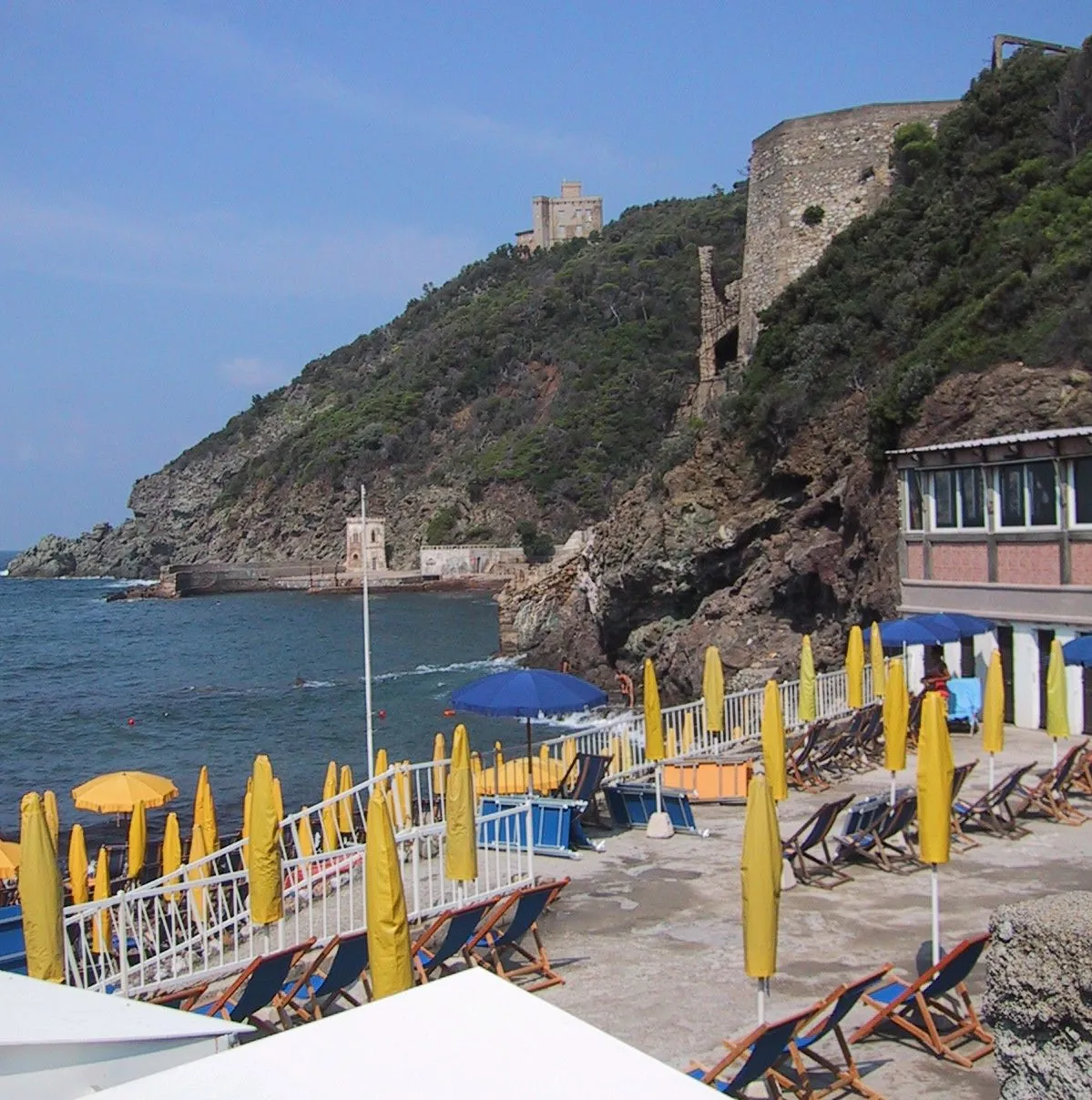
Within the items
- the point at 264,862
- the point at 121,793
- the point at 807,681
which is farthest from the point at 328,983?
the point at 807,681

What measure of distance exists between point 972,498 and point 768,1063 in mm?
16633

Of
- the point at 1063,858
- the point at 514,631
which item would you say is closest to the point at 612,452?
the point at 514,631

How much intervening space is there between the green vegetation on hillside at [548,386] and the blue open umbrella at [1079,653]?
8333 centimetres

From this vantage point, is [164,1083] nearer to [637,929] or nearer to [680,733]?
[637,929]

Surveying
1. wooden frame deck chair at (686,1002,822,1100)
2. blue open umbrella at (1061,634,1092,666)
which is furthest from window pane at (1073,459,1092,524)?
wooden frame deck chair at (686,1002,822,1100)

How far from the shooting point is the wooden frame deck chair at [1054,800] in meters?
13.8

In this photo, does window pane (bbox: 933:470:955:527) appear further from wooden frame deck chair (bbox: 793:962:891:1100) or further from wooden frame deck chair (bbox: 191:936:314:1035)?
wooden frame deck chair (bbox: 191:936:314:1035)

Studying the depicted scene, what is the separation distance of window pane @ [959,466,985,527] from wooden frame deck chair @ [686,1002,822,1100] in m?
16.0

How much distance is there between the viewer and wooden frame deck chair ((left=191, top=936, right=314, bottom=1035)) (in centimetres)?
821

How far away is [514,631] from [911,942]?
50803 millimetres

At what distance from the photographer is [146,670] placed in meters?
65.2

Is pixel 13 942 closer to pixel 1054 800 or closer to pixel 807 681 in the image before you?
pixel 807 681

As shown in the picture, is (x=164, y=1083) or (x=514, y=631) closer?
(x=164, y=1083)

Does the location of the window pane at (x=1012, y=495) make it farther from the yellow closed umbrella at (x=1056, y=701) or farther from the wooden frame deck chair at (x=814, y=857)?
the wooden frame deck chair at (x=814, y=857)
